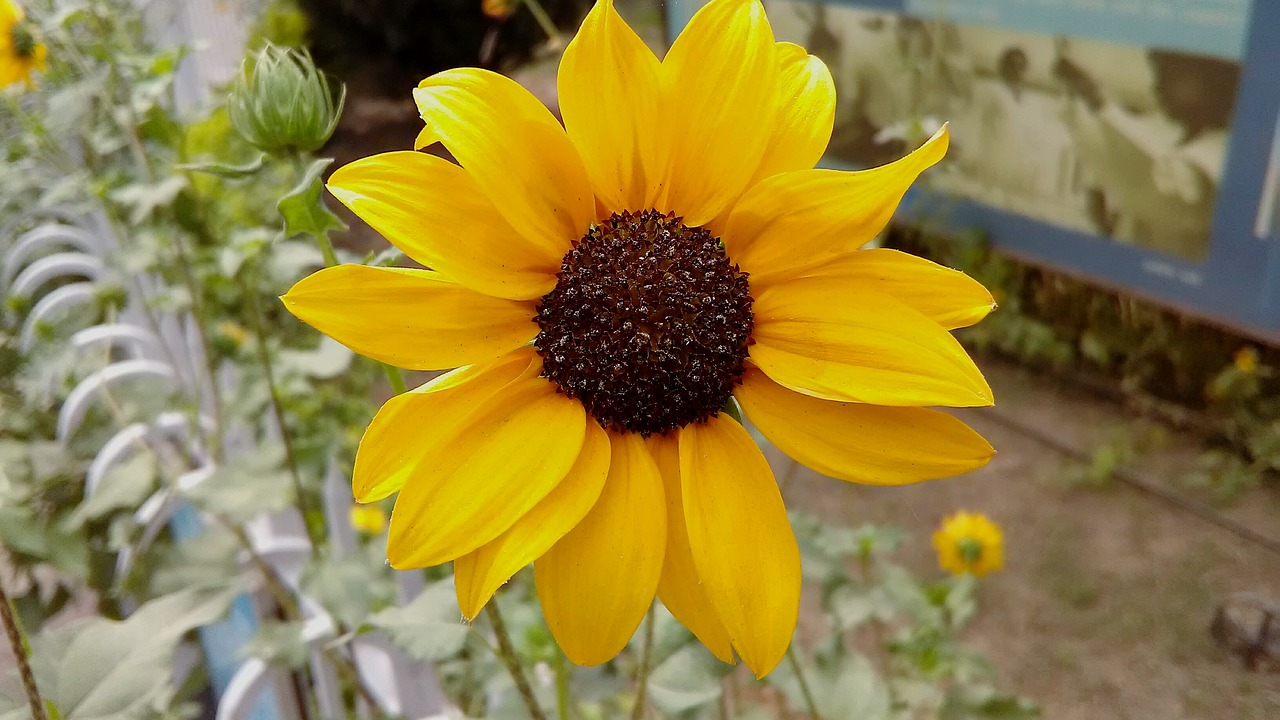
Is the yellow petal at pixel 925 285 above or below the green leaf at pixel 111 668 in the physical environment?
above

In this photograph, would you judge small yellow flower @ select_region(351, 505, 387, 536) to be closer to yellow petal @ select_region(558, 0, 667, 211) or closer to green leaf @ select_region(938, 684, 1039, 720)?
green leaf @ select_region(938, 684, 1039, 720)

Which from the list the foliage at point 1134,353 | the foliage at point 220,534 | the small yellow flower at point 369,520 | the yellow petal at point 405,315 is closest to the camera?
the yellow petal at point 405,315

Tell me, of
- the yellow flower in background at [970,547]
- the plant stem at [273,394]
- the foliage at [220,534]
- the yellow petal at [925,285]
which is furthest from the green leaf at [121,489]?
the yellow flower in background at [970,547]

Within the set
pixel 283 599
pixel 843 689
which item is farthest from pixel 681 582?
pixel 283 599

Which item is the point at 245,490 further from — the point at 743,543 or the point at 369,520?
the point at 743,543

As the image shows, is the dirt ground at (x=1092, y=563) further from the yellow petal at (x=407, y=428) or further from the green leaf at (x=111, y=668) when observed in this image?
the green leaf at (x=111, y=668)

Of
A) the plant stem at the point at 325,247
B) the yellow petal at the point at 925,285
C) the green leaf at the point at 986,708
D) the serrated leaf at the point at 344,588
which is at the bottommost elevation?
the green leaf at the point at 986,708

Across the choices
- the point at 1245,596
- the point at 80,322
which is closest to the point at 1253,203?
the point at 1245,596
